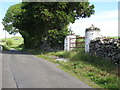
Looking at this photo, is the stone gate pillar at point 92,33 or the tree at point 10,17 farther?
the tree at point 10,17

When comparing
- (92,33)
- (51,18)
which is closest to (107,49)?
(92,33)

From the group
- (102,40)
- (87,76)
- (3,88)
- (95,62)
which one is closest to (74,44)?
(102,40)

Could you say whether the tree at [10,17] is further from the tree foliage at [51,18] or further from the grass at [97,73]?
the grass at [97,73]

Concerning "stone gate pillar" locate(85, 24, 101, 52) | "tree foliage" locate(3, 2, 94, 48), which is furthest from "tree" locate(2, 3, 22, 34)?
"stone gate pillar" locate(85, 24, 101, 52)

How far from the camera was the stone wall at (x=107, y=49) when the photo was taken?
9.82 m

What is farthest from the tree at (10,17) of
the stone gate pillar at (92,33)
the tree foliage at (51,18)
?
the stone gate pillar at (92,33)

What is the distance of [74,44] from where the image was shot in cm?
1897

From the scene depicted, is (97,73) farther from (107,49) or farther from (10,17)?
(10,17)

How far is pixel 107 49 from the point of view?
10.8 meters

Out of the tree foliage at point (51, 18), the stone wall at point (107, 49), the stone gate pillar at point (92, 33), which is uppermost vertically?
Answer: the tree foliage at point (51, 18)

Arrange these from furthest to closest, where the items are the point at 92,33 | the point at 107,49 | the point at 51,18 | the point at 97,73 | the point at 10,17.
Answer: the point at 10,17
the point at 51,18
the point at 92,33
the point at 107,49
the point at 97,73

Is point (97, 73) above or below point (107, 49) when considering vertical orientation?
below

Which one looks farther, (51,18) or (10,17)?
(10,17)

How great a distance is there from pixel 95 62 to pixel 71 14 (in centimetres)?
1256
